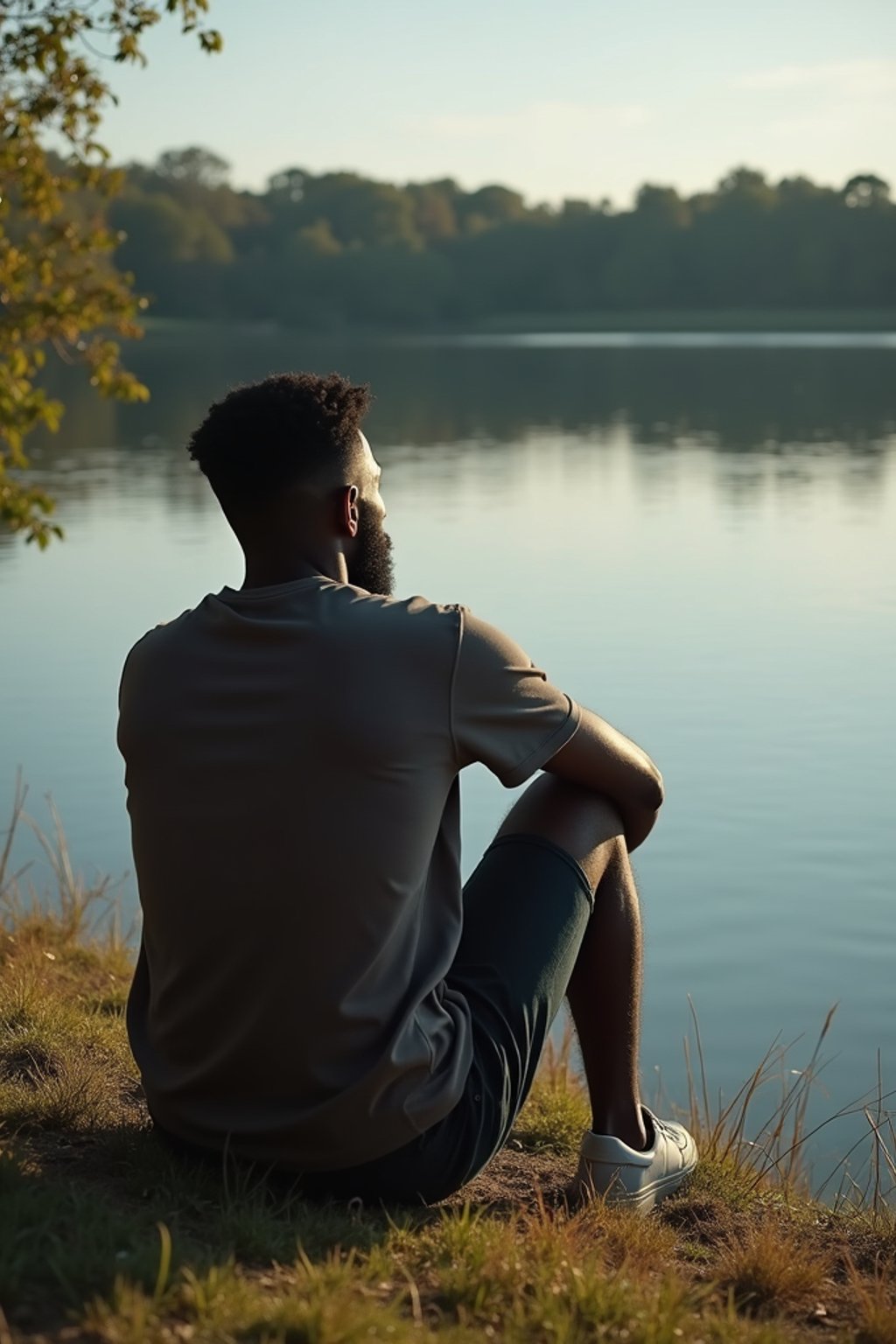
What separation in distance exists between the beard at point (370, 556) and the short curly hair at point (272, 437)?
0.40 ft

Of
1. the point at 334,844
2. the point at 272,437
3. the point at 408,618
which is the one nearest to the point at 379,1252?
the point at 334,844

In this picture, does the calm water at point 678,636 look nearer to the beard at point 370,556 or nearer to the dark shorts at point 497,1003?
the dark shorts at point 497,1003

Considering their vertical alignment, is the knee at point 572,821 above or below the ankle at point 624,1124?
above

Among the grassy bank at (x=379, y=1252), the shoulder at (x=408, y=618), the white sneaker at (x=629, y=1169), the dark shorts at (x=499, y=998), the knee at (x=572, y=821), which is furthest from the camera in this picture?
the white sneaker at (x=629, y=1169)

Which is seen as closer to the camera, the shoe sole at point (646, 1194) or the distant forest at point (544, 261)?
the shoe sole at point (646, 1194)

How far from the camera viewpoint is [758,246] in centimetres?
10650

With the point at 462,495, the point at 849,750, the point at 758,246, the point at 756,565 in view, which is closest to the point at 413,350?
the point at 758,246

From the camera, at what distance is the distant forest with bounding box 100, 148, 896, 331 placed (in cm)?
10100

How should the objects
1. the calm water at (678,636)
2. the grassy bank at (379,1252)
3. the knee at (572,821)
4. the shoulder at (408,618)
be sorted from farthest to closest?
the calm water at (678,636), the knee at (572,821), the shoulder at (408,618), the grassy bank at (379,1252)

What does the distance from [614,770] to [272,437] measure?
793 mm

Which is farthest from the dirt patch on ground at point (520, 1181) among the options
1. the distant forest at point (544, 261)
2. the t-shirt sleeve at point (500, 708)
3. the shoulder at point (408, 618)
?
the distant forest at point (544, 261)

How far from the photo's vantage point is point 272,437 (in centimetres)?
263

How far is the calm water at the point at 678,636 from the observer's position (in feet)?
19.5

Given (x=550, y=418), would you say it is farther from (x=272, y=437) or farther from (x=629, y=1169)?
(x=272, y=437)
